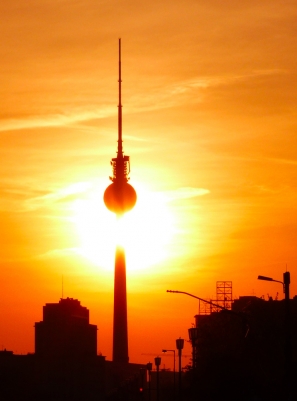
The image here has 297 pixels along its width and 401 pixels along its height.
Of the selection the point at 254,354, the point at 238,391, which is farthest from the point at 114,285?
the point at 238,391

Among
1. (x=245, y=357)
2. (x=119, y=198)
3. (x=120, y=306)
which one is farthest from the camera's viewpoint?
(x=120, y=306)

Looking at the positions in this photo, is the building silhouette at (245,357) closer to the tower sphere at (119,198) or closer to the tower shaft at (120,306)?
the tower sphere at (119,198)

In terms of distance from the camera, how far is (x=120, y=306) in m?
190

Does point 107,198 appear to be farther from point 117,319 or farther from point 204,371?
point 204,371

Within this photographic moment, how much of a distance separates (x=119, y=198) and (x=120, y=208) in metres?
2.45

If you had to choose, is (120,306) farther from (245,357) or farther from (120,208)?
(245,357)

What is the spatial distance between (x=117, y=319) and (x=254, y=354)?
110301 mm

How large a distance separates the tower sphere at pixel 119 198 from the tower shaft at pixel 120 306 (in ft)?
37.3

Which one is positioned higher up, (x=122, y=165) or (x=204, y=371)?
(x=122, y=165)

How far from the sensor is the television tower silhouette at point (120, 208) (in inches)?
7328

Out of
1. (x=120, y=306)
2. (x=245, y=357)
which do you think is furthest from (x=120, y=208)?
(x=245, y=357)

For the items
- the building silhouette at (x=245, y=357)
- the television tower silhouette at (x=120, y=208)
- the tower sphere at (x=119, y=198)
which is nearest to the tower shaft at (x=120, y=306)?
the television tower silhouette at (x=120, y=208)

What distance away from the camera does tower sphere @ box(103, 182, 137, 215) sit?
608 feet

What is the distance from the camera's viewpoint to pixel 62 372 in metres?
194
